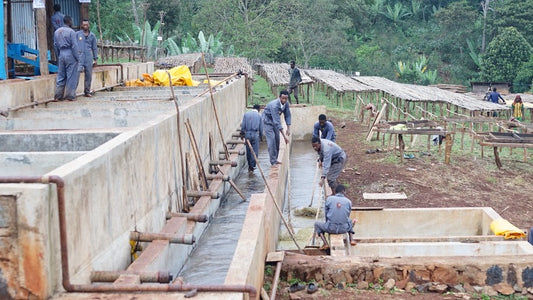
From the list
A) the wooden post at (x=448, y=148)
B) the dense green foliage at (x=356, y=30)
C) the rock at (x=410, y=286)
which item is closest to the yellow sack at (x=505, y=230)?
the rock at (x=410, y=286)

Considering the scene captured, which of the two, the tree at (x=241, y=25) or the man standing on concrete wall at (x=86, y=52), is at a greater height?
the tree at (x=241, y=25)

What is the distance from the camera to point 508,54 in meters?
41.8

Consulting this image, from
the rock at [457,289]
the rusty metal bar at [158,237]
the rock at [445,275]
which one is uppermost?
the rusty metal bar at [158,237]

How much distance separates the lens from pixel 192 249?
10352 mm

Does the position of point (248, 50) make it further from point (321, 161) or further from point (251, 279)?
point (251, 279)

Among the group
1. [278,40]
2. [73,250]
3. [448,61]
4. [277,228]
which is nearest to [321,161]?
[277,228]

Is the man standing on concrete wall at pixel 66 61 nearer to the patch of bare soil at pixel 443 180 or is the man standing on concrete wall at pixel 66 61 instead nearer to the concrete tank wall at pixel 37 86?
the concrete tank wall at pixel 37 86

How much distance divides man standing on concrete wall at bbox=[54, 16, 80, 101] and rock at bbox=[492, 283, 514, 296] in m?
8.31

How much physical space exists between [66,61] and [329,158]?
17.0 feet

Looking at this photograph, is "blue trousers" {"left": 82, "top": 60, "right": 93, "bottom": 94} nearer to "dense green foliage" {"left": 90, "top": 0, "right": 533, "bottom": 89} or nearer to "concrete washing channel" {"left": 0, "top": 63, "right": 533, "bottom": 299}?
"concrete washing channel" {"left": 0, "top": 63, "right": 533, "bottom": 299}

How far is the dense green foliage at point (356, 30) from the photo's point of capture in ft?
130

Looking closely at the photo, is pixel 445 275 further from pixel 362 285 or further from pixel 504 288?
pixel 362 285

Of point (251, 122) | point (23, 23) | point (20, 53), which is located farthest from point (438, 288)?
point (23, 23)

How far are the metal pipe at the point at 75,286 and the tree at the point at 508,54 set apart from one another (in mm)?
39661
